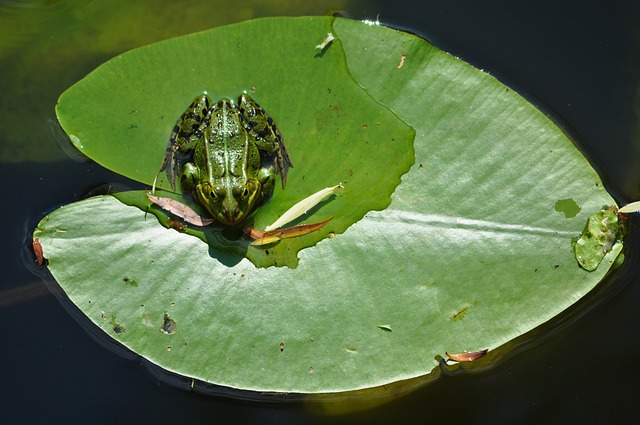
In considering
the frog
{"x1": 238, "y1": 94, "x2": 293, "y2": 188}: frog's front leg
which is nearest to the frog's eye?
the frog

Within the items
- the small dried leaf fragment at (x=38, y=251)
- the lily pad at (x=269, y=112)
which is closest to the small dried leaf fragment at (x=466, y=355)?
the lily pad at (x=269, y=112)

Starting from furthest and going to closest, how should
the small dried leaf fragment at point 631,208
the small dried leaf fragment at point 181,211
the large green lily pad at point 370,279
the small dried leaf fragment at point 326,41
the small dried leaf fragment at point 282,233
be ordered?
the small dried leaf fragment at point 326,41 → the small dried leaf fragment at point 631,208 → the small dried leaf fragment at point 181,211 → the small dried leaf fragment at point 282,233 → the large green lily pad at point 370,279

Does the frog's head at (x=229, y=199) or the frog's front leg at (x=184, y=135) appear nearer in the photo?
the frog's head at (x=229, y=199)

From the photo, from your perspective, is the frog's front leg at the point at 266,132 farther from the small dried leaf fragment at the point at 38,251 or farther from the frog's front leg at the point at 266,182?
the small dried leaf fragment at the point at 38,251

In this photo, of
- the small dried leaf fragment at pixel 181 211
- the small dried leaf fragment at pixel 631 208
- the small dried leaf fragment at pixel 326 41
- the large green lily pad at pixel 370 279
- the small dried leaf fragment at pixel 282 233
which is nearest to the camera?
the large green lily pad at pixel 370 279

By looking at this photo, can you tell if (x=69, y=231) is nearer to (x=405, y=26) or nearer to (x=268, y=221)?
(x=268, y=221)

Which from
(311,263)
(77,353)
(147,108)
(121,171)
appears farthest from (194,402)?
(147,108)
